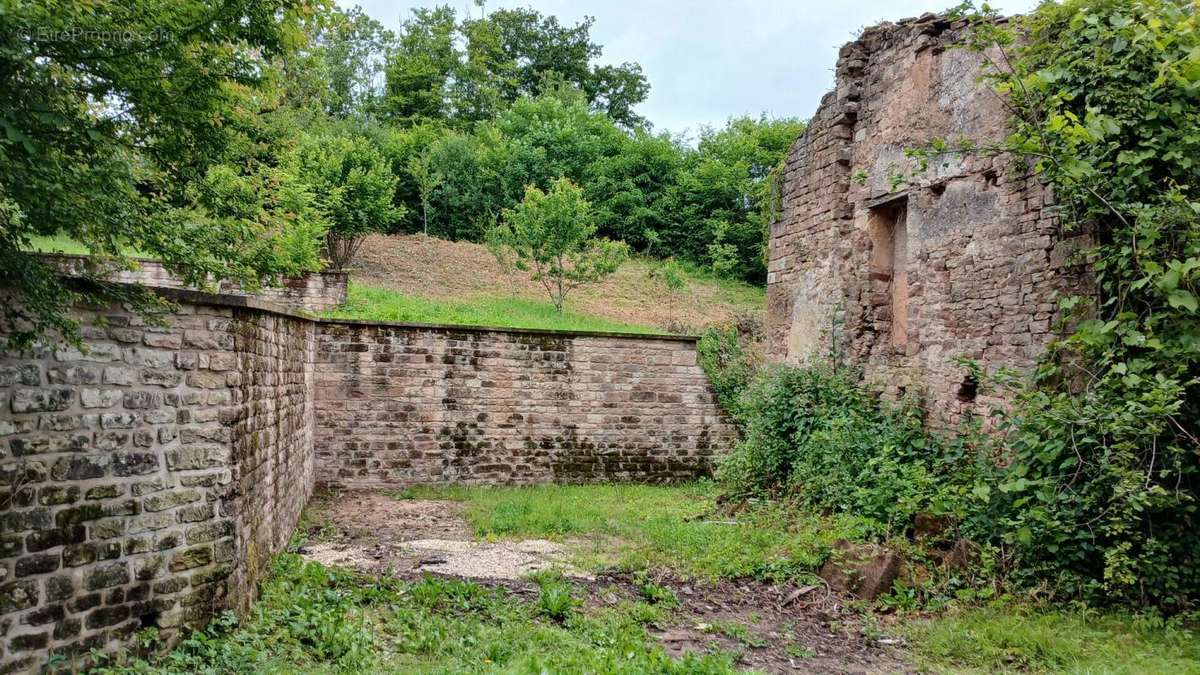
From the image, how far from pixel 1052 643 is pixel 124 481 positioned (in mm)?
5592

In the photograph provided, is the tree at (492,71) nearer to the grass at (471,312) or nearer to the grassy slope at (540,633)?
the grass at (471,312)

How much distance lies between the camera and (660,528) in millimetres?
7719

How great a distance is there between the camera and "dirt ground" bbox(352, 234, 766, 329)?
1944 cm

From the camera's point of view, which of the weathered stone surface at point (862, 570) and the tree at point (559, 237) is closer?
the weathered stone surface at point (862, 570)

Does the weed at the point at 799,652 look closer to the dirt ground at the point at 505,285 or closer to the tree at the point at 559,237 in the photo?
the tree at the point at 559,237

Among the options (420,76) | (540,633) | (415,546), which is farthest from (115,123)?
(420,76)

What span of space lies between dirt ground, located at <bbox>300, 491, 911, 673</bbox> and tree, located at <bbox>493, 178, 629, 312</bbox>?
9711mm

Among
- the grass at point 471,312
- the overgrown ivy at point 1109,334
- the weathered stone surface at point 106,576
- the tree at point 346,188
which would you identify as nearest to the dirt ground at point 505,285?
the grass at point 471,312

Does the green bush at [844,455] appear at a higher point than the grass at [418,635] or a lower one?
higher

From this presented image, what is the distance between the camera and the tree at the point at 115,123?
3.03 meters

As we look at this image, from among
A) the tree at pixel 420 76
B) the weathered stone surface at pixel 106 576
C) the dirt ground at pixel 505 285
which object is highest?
the tree at pixel 420 76

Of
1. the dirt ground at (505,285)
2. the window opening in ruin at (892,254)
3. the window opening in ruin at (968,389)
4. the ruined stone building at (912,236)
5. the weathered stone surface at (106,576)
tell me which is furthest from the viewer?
the dirt ground at (505,285)

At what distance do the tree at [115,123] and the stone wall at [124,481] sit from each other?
0.33m

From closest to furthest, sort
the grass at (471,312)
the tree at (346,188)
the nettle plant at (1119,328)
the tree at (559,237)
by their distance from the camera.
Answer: the nettle plant at (1119,328)
the grass at (471,312)
the tree at (559,237)
the tree at (346,188)
